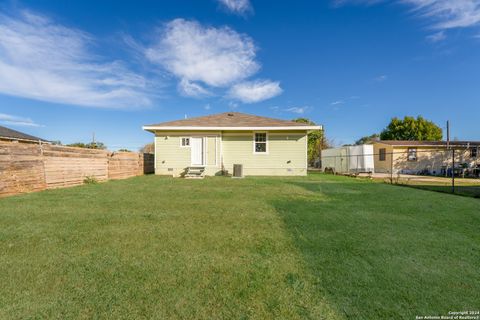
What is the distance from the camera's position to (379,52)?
490 inches

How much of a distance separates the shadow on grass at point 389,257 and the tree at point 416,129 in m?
32.6

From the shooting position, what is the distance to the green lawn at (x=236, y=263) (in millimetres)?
1784

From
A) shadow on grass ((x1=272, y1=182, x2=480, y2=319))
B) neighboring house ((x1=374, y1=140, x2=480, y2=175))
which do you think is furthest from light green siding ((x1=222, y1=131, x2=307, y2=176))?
neighboring house ((x1=374, y1=140, x2=480, y2=175))

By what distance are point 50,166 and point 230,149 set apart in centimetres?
834

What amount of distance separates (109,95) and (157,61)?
6102 millimetres

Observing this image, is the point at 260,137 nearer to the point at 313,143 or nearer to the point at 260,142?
the point at 260,142

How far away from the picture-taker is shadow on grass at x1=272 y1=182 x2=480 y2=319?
72.6 inches

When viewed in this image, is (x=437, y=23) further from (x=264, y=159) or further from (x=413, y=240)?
(x=413, y=240)

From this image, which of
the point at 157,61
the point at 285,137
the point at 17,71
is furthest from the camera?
the point at 157,61

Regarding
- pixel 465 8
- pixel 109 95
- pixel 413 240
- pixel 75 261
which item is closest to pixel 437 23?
pixel 465 8

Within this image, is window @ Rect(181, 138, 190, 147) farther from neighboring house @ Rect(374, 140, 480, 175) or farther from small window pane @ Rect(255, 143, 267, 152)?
neighboring house @ Rect(374, 140, 480, 175)

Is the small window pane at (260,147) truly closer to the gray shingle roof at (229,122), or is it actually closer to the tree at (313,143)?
the gray shingle roof at (229,122)

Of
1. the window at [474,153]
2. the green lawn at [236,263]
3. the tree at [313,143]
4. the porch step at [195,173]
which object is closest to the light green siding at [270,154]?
the porch step at [195,173]

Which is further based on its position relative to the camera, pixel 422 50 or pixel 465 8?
pixel 422 50
